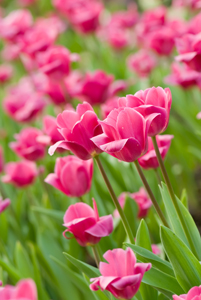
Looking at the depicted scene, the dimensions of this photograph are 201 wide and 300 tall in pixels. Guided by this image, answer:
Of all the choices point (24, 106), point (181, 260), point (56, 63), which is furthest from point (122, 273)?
point (24, 106)

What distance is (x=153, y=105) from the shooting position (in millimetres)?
694

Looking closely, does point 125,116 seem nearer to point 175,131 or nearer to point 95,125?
point 95,125

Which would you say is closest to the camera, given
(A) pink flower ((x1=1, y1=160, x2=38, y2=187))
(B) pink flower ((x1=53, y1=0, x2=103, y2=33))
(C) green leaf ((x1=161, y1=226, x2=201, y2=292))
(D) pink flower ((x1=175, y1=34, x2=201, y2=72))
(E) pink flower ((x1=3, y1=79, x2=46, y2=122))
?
(C) green leaf ((x1=161, y1=226, x2=201, y2=292))

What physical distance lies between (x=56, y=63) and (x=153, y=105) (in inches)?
37.8

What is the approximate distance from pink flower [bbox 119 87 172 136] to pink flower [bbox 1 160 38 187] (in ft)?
2.71

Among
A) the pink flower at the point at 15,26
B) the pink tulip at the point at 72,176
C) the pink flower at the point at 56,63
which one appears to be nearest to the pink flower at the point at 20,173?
the pink flower at the point at 56,63

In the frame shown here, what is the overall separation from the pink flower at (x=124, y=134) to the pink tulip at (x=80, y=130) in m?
0.05

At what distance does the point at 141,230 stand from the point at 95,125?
0.24 m

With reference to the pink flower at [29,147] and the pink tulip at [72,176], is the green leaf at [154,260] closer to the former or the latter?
the pink tulip at [72,176]

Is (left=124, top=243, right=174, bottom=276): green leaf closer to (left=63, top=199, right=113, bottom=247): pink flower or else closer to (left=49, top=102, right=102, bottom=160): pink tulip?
(left=63, top=199, right=113, bottom=247): pink flower

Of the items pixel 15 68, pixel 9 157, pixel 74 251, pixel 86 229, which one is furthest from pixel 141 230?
pixel 15 68

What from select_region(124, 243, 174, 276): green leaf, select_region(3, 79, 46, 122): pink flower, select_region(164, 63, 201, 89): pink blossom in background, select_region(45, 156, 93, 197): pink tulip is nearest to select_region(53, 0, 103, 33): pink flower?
select_region(3, 79, 46, 122): pink flower

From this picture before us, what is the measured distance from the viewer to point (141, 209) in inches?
46.8

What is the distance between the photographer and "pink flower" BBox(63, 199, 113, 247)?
802 millimetres
